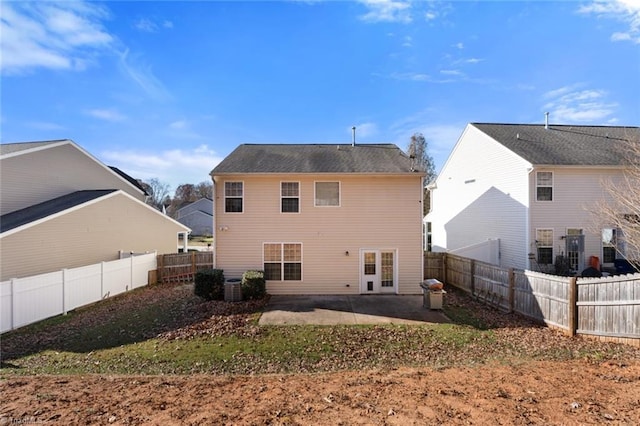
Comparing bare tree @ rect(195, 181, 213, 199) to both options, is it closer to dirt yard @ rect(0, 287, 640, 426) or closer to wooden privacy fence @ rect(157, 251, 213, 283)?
wooden privacy fence @ rect(157, 251, 213, 283)

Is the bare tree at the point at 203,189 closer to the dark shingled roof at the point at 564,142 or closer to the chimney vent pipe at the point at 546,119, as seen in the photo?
the dark shingled roof at the point at 564,142

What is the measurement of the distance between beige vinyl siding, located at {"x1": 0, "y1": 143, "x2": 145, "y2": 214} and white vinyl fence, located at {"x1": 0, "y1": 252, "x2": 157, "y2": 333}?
20.5 feet

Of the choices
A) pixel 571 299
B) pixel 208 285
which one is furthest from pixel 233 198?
pixel 571 299

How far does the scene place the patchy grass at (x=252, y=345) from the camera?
250 inches

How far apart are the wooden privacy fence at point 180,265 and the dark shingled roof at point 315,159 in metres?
6.15

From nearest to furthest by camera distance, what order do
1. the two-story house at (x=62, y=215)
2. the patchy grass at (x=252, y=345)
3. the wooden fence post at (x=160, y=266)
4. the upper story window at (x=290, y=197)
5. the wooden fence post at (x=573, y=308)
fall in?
the patchy grass at (x=252, y=345) → the wooden fence post at (x=573, y=308) → the two-story house at (x=62, y=215) → the upper story window at (x=290, y=197) → the wooden fence post at (x=160, y=266)

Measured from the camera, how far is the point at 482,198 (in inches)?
687

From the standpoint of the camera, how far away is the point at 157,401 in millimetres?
4723

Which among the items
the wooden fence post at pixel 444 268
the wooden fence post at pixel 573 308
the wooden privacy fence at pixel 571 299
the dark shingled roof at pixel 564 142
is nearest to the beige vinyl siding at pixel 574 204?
the dark shingled roof at pixel 564 142

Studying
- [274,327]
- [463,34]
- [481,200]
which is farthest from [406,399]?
[481,200]

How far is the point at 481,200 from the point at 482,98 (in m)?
5.69

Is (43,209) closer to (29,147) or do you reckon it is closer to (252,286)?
(29,147)

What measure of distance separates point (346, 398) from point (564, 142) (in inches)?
744

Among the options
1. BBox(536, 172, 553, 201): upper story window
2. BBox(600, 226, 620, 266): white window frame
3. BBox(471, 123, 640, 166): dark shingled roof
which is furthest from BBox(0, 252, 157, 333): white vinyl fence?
BBox(600, 226, 620, 266): white window frame
